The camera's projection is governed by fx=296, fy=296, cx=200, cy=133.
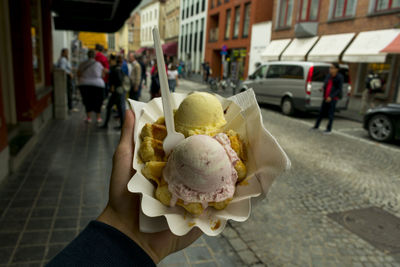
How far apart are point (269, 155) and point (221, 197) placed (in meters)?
0.31

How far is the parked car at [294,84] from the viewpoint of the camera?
11406 millimetres

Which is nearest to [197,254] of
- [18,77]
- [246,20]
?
[18,77]

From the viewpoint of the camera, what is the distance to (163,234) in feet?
5.03

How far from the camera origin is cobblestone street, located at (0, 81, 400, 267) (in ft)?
10.4

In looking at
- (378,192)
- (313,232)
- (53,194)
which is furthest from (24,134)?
(378,192)

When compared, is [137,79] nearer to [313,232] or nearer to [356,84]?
[313,232]

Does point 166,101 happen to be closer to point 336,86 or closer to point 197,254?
point 197,254

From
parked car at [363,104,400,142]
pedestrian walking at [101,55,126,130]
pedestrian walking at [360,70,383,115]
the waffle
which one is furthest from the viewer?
pedestrian walking at [360,70,383,115]

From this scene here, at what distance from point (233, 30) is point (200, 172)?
3132cm

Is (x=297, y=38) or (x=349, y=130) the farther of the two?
(x=297, y=38)

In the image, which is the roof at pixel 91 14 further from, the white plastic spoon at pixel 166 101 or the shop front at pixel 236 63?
the shop front at pixel 236 63

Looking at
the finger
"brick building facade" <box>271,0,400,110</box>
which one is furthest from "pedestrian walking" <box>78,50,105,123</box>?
"brick building facade" <box>271,0,400,110</box>

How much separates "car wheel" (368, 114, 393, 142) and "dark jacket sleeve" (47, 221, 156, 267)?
906 centimetres

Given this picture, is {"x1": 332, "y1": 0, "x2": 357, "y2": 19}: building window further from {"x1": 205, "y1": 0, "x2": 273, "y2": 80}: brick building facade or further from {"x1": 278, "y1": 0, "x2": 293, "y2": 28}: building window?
{"x1": 205, "y1": 0, "x2": 273, "y2": 80}: brick building facade
